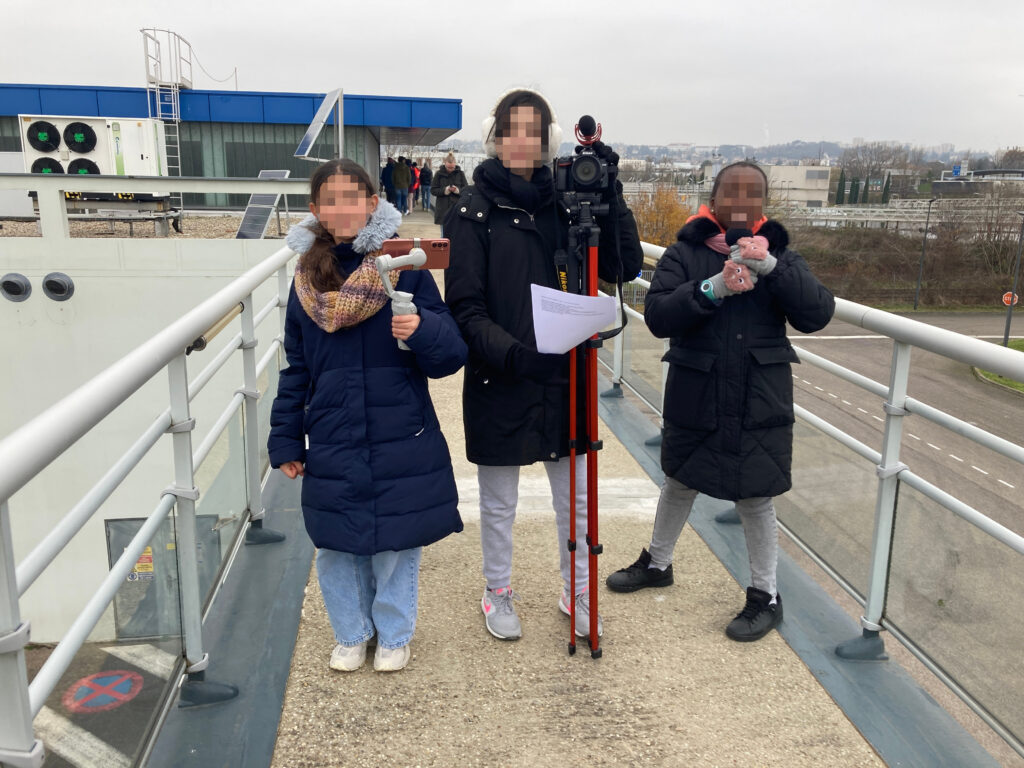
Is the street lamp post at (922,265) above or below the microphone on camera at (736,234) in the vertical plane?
below

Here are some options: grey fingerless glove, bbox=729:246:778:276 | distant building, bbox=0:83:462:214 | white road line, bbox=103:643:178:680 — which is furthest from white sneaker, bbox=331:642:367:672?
distant building, bbox=0:83:462:214

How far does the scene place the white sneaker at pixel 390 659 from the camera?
8.71 feet

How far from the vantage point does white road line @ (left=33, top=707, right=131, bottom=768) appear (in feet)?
4.99

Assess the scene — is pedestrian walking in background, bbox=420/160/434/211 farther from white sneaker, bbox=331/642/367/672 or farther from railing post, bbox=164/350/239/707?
railing post, bbox=164/350/239/707

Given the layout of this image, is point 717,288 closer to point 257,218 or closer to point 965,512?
point 965,512

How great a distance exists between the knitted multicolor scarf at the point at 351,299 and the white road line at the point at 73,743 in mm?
1142

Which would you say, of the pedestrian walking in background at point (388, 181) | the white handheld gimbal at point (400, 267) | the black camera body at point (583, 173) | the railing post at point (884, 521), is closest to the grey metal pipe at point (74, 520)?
the white handheld gimbal at point (400, 267)

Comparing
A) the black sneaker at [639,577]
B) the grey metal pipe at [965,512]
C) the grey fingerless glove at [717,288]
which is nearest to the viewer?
the grey metal pipe at [965,512]

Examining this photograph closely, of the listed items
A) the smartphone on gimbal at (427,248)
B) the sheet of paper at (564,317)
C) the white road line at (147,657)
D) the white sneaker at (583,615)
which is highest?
the smartphone on gimbal at (427,248)

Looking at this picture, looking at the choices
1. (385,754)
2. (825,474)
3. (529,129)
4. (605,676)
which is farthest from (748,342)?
(385,754)

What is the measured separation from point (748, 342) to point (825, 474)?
2.53 ft

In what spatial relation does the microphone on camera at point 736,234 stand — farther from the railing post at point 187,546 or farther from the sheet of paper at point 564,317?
the railing post at point 187,546

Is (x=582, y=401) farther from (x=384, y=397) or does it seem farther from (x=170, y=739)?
(x=170, y=739)

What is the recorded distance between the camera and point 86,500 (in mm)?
1678
